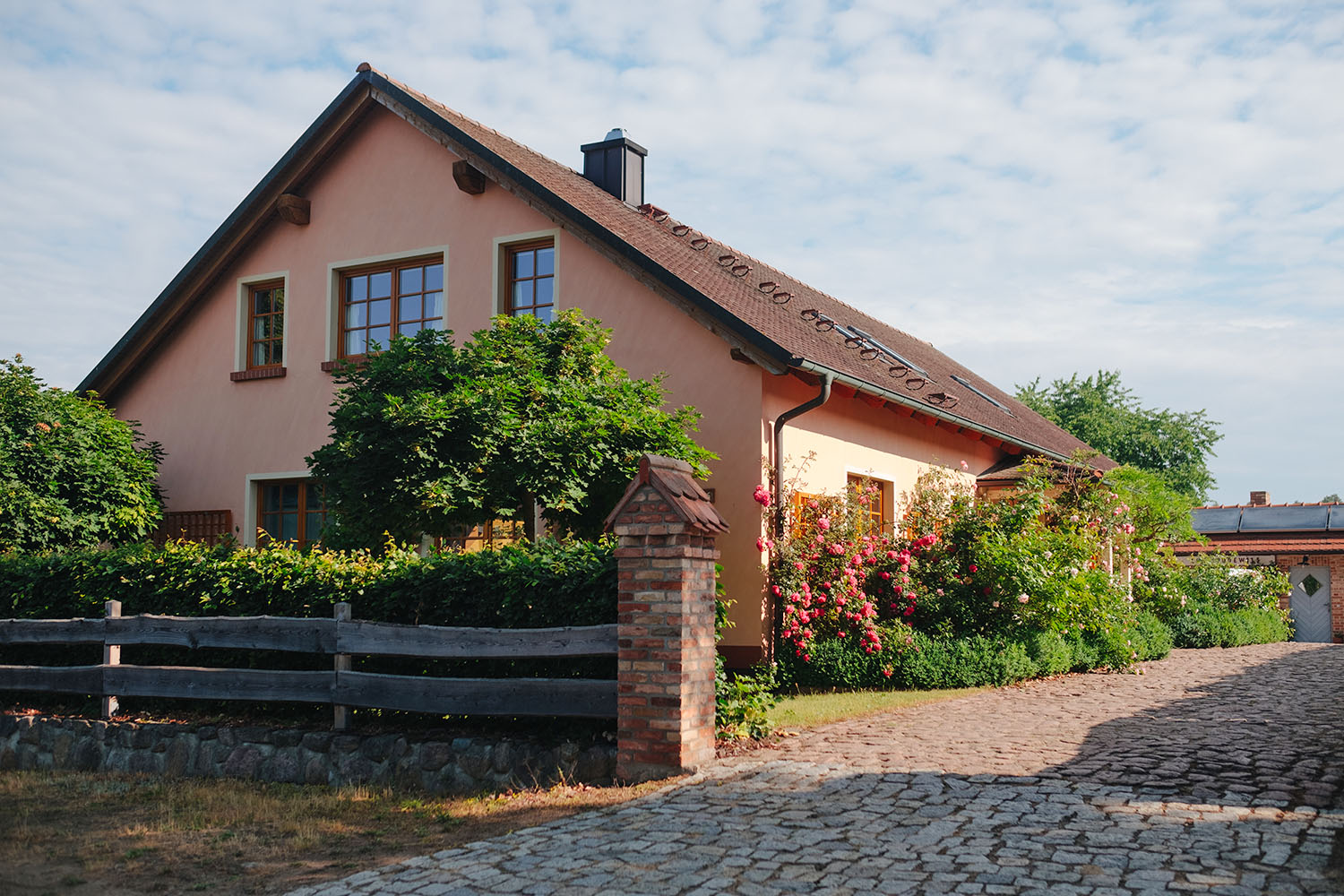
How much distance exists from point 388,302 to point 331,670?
296 inches

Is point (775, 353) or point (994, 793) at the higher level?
point (775, 353)

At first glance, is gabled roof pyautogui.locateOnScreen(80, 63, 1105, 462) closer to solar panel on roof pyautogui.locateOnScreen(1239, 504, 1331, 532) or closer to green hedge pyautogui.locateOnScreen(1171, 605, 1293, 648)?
green hedge pyautogui.locateOnScreen(1171, 605, 1293, 648)

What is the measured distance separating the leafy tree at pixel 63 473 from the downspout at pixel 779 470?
340 inches

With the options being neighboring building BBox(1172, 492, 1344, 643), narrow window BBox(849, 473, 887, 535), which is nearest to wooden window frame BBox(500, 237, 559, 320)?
narrow window BBox(849, 473, 887, 535)

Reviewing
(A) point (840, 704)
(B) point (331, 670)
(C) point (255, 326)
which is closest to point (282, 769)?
(B) point (331, 670)

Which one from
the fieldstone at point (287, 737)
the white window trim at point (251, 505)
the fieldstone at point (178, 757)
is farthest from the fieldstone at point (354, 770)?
the white window trim at point (251, 505)

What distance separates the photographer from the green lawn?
982 cm

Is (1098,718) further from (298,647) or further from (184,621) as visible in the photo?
(184,621)

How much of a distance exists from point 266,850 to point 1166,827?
5.03 metres

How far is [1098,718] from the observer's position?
10023 mm

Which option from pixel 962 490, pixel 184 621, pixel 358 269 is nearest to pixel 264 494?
pixel 358 269

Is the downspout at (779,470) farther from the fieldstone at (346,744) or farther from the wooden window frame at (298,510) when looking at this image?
the wooden window frame at (298,510)

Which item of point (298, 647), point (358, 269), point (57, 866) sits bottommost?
point (57, 866)

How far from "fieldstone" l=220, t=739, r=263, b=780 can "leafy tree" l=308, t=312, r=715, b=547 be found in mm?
2738
